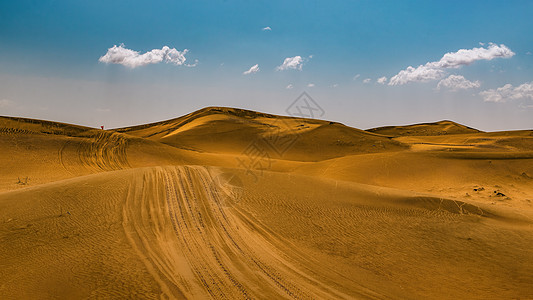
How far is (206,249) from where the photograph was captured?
654cm

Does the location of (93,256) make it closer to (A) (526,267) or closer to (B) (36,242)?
(B) (36,242)

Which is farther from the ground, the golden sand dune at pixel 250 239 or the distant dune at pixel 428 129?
the distant dune at pixel 428 129

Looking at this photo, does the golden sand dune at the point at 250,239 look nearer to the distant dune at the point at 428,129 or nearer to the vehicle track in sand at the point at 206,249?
the vehicle track in sand at the point at 206,249

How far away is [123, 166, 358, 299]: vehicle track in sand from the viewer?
5266 millimetres

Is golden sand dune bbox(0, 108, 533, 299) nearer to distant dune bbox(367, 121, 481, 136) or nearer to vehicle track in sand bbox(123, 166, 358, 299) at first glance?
vehicle track in sand bbox(123, 166, 358, 299)

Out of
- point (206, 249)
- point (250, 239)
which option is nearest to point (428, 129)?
point (250, 239)

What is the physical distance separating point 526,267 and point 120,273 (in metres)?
8.69

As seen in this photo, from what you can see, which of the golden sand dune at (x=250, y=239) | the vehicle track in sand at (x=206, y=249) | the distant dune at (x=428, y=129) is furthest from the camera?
→ the distant dune at (x=428, y=129)

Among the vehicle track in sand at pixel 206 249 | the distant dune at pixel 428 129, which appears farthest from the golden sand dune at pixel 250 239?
the distant dune at pixel 428 129

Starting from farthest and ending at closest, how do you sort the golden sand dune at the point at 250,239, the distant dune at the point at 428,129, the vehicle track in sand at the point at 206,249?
the distant dune at the point at 428,129 → the golden sand dune at the point at 250,239 → the vehicle track in sand at the point at 206,249

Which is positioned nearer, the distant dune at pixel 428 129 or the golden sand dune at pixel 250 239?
the golden sand dune at pixel 250 239

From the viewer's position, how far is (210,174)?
11602mm

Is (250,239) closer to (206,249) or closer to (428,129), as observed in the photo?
(206,249)

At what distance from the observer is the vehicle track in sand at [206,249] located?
17.3ft
